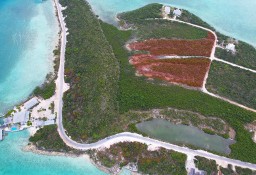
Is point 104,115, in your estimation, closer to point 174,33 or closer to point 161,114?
point 161,114

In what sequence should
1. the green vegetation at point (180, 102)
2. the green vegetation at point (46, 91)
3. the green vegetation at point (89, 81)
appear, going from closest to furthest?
the green vegetation at point (89, 81), the green vegetation at point (180, 102), the green vegetation at point (46, 91)

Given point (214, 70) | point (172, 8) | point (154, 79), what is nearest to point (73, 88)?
point (154, 79)

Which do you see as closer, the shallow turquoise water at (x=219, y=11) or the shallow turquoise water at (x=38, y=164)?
the shallow turquoise water at (x=38, y=164)

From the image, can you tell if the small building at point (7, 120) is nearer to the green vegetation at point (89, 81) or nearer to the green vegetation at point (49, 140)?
the green vegetation at point (49, 140)

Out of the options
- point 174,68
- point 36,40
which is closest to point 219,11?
point 174,68

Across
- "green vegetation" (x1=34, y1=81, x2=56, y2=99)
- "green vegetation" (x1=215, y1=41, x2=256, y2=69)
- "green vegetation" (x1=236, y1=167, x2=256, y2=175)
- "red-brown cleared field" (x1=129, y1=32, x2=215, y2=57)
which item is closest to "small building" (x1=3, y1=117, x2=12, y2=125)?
"green vegetation" (x1=34, y1=81, x2=56, y2=99)

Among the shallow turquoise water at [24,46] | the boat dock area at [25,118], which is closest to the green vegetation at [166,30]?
the shallow turquoise water at [24,46]
